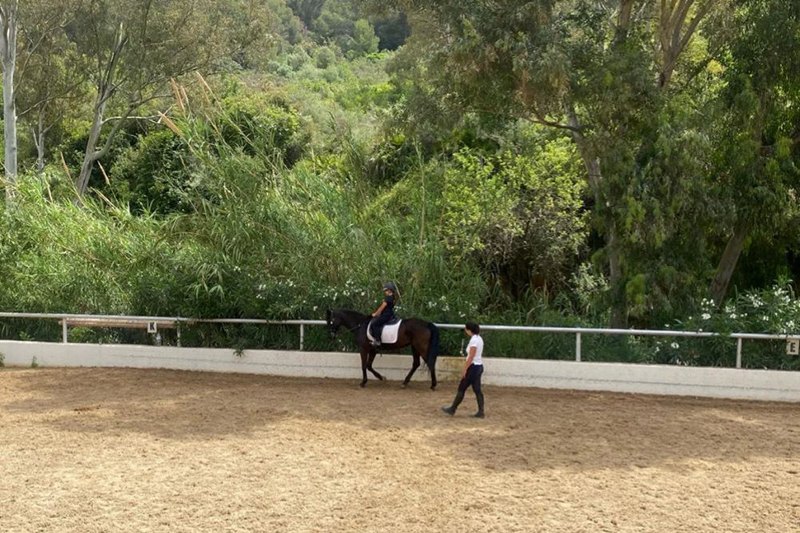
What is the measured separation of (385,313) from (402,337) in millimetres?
503

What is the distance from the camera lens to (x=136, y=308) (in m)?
18.1

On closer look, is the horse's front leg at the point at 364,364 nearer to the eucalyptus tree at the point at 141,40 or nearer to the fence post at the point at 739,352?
the fence post at the point at 739,352

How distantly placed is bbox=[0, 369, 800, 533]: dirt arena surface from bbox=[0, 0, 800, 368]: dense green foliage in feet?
6.59

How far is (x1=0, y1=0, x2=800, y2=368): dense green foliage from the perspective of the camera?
15.0m

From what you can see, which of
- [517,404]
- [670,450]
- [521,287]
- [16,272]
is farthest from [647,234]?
[16,272]

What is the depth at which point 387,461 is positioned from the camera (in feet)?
34.1

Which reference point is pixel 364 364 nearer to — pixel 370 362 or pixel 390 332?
pixel 370 362

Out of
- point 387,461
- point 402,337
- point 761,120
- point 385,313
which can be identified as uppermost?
point 761,120

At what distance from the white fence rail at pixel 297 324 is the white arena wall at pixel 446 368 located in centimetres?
31

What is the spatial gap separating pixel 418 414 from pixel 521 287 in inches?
360

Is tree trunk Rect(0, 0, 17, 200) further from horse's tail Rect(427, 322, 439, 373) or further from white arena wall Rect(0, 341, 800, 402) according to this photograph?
horse's tail Rect(427, 322, 439, 373)

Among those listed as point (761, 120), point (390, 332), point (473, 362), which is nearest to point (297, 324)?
point (390, 332)

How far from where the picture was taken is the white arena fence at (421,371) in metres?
14.1

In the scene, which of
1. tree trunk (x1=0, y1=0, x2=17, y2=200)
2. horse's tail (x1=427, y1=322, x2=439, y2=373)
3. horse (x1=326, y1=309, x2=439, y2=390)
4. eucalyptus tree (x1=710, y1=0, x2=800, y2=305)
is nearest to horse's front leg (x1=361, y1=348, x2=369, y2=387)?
horse (x1=326, y1=309, x2=439, y2=390)
